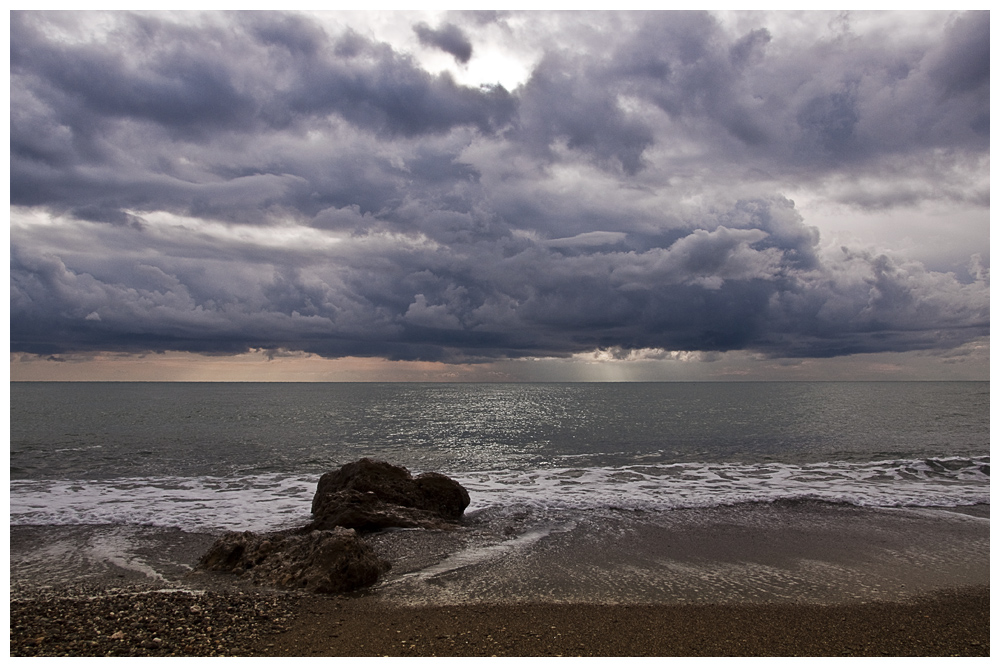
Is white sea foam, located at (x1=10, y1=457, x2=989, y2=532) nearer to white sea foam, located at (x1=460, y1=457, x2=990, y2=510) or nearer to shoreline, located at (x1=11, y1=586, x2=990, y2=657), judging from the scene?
white sea foam, located at (x1=460, y1=457, x2=990, y2=510)

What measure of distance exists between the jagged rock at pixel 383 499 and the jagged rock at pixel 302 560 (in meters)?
2.34

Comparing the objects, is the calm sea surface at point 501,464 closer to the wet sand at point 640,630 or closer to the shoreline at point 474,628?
the shoreline at point 474,628

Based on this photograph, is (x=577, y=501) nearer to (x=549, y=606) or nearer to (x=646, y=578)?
(x=646, y=578)

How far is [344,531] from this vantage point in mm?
8812

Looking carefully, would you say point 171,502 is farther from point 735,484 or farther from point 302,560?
point 735,484

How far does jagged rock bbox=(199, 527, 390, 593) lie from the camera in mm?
8023

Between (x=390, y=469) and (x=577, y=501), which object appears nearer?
(x=390, y=469)

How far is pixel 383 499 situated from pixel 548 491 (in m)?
5.90

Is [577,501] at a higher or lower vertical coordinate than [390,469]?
lower

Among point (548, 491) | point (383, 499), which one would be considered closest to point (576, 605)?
point (383, 499)

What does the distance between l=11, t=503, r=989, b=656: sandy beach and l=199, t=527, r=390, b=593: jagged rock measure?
0.26 meters

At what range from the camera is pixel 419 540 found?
10766mm

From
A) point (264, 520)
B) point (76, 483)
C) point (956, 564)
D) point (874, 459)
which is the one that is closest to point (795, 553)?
point (956, 564)

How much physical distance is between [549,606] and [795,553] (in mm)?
5332
